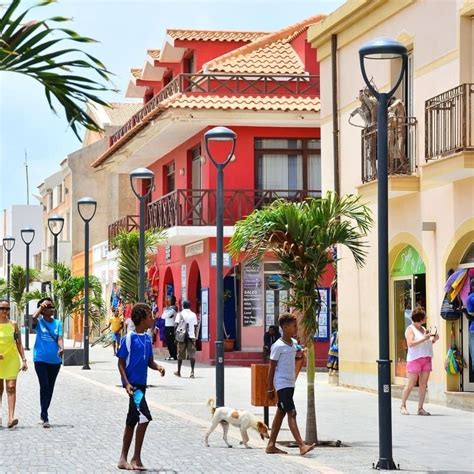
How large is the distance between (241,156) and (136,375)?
23965 mm

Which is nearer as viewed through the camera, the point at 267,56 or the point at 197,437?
the point at 197,437

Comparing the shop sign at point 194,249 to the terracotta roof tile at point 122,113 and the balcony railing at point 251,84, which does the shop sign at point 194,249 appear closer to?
the balcony railing at point 251,84

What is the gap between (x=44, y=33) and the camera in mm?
6477

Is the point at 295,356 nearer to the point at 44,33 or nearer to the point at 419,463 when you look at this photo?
the point at 419,463

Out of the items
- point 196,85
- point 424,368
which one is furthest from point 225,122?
point 424,368

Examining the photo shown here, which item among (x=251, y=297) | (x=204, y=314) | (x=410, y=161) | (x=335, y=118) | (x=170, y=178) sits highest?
(x=170, y=178)

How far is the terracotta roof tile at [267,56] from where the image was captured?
36.9m

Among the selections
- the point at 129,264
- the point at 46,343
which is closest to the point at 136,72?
the point at 129,264

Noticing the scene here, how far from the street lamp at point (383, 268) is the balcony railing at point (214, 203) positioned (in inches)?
875

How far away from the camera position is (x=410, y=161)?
71.6 feet

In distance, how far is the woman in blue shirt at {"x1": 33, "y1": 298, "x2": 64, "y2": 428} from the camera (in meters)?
16.5

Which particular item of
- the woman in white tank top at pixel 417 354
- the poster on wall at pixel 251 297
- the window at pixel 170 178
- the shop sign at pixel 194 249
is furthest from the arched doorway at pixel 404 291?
the window at pixel 170 178

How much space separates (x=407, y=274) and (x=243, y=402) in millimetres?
3793

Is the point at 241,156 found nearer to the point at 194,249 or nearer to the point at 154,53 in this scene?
the point at 194,249
